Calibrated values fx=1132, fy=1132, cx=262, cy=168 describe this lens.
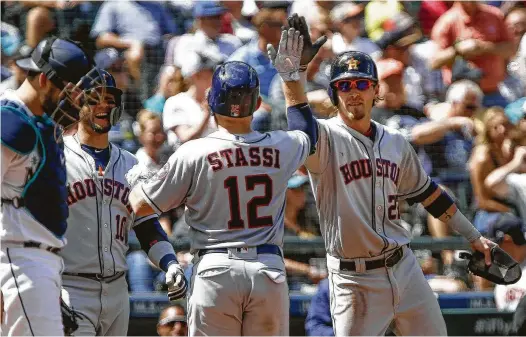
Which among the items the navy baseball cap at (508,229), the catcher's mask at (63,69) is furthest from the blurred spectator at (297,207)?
the catcher's mask at (63,69)

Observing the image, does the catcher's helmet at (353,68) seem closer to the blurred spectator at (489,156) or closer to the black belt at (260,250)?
the black belt at (260,250)

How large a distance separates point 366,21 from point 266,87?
1.41m

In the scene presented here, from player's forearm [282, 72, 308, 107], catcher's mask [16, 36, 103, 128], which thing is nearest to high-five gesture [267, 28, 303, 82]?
player's forearm [282, 72, 308, 107]

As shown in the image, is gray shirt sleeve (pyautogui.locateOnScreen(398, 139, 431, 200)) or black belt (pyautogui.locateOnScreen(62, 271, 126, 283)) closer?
black belt (pyautogui.locateOnScreen(62, 271, 126, 283))

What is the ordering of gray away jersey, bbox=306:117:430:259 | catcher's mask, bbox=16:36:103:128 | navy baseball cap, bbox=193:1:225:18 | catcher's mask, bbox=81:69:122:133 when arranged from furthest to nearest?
navy baseball cap, bbox=193:1:225:18 → gray away jersey, bbox=306:117:430:259 → catcher's mask, bbox=81:69:122:133 → catcher's mask, bbox=16:36:103:128

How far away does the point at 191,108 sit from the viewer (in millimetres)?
9594

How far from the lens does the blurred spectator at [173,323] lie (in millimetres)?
7680

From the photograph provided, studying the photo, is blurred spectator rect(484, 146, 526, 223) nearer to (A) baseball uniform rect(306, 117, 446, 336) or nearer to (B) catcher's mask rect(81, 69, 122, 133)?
(A) baseball uniform rect(306, 117, 446, 336)

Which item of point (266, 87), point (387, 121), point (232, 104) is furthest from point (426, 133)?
point (232, 104)

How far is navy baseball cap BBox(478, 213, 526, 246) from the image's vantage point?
829cm

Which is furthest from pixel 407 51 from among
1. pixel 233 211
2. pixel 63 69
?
pixel 63 69

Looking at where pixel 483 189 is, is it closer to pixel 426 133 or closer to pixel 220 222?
pixel 426 133

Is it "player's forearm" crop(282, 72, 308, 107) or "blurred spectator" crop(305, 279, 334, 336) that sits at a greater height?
"player's forearm" crop(282, 72, 308, 107)

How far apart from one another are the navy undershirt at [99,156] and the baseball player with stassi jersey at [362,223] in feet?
3.68
